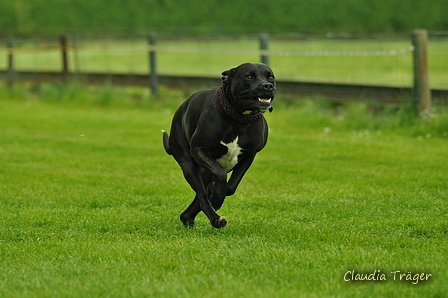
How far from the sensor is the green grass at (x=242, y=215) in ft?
14.9

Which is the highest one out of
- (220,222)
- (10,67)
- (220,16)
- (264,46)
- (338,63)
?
(220,16)

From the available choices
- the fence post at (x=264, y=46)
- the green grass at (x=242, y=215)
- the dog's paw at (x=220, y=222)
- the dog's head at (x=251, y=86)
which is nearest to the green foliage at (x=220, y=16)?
the fence post at (x=264, y=46)

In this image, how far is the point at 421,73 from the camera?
11891 millimetres

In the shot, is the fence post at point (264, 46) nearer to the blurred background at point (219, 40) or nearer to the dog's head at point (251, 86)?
the blurred background at point (219, 40)

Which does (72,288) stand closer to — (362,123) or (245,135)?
(245,135)

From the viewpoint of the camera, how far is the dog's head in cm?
557

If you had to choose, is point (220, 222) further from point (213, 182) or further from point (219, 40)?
point (219, 40)

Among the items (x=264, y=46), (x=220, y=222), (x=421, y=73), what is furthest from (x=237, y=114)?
(x=264, y=46)

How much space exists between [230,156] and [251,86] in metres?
0.60

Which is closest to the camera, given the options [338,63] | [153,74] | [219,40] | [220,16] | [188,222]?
[188,222]

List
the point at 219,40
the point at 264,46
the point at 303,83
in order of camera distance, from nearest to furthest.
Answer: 1. the point at 303,83
2. the point at 264,46
3. the point at 219,40

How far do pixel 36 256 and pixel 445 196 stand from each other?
406 centimetres

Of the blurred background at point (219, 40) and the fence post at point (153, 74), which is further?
the fence post at point (153, 74)

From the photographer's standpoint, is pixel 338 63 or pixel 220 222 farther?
pixel 338 63
